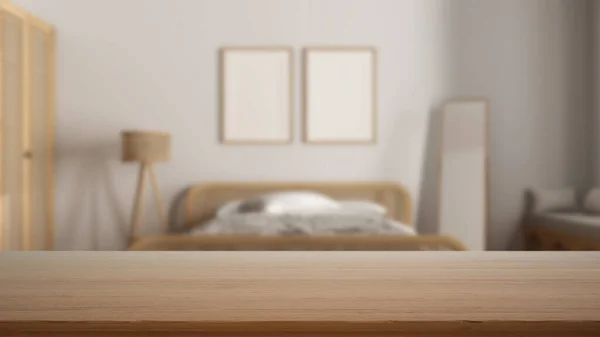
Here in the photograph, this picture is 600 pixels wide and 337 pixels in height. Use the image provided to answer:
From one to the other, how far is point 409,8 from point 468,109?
854mm

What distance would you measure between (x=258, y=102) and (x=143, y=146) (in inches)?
36.6

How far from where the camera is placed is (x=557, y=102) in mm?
3916

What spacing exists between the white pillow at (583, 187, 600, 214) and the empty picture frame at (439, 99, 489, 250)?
0.65m

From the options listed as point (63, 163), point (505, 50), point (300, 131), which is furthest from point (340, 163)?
point (63, 163)

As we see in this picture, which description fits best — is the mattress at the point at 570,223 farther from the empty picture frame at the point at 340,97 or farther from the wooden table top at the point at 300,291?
the wooden table top at the point at 300,291

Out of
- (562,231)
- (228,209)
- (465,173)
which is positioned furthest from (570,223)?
(228,209)

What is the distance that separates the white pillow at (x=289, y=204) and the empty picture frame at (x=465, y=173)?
85 centimetres

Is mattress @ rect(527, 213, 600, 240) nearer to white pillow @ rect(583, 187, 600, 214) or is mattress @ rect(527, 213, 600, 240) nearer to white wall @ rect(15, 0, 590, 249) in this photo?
white pillow @ rect(583, 187, 600, 214)

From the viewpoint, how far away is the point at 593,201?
3.54 m

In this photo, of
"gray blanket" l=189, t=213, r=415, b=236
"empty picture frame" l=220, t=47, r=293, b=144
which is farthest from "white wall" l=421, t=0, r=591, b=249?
"gray blanket" l=189, t=213, r=415, b=236

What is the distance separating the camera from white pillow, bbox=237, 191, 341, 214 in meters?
3.25

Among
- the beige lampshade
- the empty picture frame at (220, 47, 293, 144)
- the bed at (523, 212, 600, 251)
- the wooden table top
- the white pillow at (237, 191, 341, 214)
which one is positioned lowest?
the bed at (523, 212, 600, 251)

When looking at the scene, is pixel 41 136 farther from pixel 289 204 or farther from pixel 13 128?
pixel 289 204

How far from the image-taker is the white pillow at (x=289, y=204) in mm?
3245
